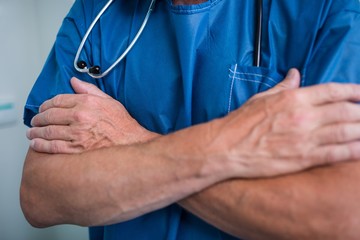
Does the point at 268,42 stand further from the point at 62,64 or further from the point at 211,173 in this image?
the point at 62,64

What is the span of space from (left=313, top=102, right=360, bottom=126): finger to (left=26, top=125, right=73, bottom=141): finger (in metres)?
0.51

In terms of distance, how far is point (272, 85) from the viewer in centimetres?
72

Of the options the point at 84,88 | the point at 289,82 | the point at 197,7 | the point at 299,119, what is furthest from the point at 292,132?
the point at 84,88

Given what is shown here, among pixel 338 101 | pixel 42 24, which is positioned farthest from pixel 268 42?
pixel 42 24

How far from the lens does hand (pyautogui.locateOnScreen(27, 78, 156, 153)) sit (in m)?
0.74

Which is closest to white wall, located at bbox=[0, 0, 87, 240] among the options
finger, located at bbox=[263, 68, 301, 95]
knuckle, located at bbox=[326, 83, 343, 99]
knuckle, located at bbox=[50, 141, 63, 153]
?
knuckle, located at bbox=[50, 141, 63, 153]

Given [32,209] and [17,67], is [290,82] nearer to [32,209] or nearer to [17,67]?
[32,209]

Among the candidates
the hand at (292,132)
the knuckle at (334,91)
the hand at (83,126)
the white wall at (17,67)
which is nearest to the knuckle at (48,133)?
the hand at (83,126)

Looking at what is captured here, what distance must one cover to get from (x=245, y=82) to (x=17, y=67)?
44.4 inches

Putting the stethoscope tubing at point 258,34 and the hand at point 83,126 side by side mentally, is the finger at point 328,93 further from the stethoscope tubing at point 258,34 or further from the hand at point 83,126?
the hand at point 83,126

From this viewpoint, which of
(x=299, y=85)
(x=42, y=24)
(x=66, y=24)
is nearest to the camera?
(x=299, y=85)

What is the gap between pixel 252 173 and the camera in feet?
1.96

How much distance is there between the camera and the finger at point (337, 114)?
1.87 ft

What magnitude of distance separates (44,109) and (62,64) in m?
0.14
